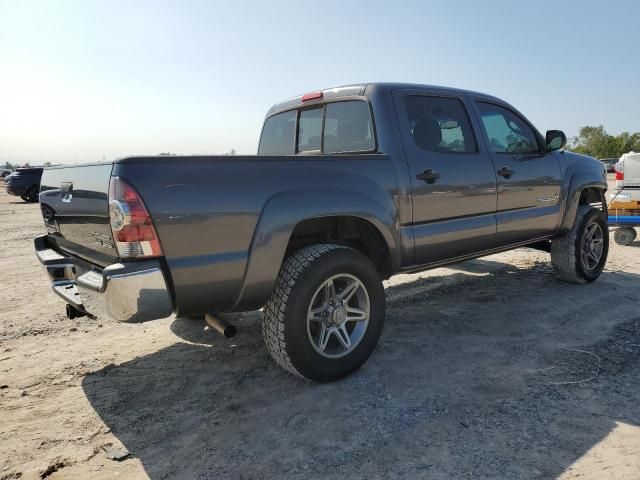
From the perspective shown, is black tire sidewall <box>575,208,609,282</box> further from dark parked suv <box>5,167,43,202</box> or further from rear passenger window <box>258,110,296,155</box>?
dark parked suv <box>5,167,43,202</box>

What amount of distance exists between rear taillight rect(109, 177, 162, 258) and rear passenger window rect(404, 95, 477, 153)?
2058mm

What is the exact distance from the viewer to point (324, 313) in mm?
3025

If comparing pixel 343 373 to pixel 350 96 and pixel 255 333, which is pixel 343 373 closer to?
pixel 255 333

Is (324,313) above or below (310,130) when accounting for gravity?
below

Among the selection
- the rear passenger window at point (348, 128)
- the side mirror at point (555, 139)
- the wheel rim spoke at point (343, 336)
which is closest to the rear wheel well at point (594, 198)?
the side mirror at point (555, 139)

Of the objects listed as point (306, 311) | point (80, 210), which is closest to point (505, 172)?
point (306, 311)

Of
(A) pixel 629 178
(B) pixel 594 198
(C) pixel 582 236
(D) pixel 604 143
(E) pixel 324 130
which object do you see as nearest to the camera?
(E) pixel 324 130

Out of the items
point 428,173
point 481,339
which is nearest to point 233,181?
point 428,173

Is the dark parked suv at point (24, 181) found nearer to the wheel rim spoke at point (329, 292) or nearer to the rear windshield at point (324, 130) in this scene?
the rear windshield at point (324, 130)

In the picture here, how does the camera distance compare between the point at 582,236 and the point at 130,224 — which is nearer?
the point at 130,224

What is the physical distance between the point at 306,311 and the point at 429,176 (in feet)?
4.66

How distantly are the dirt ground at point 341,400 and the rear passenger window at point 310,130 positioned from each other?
5.38 ft

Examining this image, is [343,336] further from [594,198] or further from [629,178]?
[629,178]

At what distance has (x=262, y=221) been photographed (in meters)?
2.62
